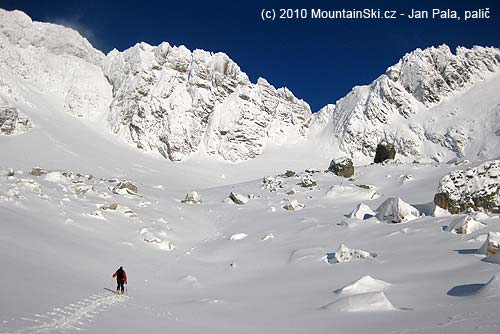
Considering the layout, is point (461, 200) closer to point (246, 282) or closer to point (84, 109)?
point (246, 282)

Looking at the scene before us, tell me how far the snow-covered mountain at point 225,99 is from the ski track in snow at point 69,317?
9631 centimetres

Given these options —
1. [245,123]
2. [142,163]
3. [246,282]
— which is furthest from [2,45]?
[246,282]

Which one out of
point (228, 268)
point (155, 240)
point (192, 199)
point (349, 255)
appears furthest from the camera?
point (192, 199)

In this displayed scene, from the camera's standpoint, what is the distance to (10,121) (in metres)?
74.9

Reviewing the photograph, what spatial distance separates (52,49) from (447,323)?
5185 inches

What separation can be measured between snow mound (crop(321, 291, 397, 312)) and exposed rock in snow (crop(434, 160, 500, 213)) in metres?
15.5

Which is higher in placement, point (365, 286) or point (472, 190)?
point (472, 190)

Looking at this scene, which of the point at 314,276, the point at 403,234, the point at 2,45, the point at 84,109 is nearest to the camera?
the point at 314,276

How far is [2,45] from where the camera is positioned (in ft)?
→ 343

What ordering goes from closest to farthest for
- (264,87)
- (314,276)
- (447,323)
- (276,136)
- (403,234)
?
(447,323), (314,276), (403,234), (276,136), (264,87)

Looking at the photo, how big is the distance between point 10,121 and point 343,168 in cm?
6153

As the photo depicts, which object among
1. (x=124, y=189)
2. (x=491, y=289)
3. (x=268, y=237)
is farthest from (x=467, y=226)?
(x=124, y=189)

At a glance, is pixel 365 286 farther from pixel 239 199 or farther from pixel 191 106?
pixel 191 106

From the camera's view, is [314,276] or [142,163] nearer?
[314,276]
